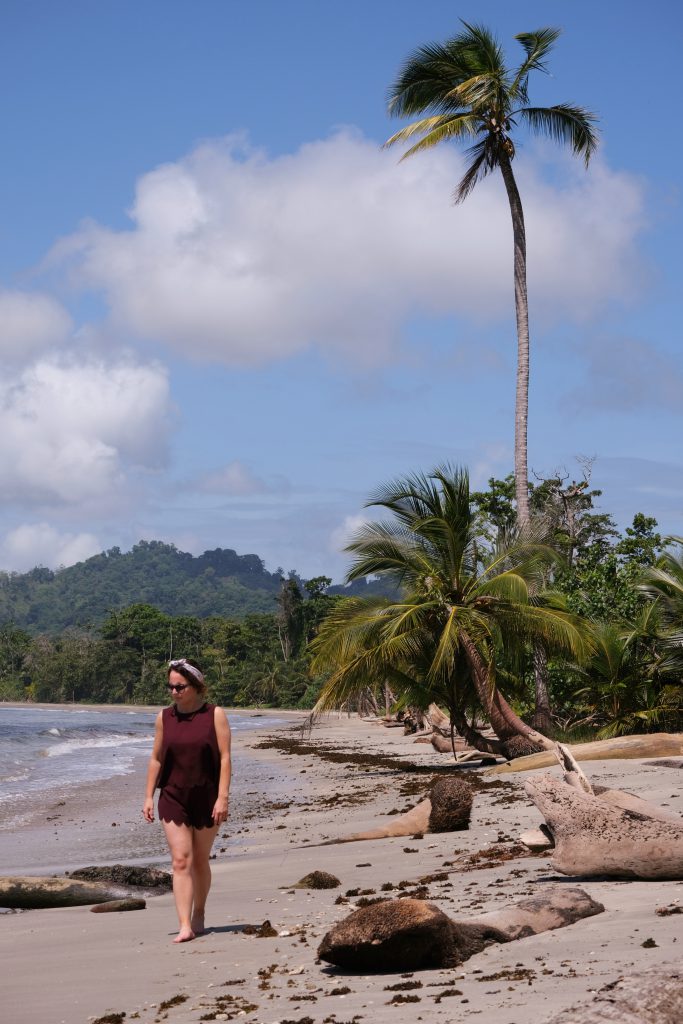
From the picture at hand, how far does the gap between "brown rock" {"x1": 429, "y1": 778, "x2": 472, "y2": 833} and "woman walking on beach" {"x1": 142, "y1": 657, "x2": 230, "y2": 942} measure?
4.21m

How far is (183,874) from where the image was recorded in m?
6.45

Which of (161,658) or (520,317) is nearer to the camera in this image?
(520,317)

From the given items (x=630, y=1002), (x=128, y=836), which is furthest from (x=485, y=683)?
(x=630, y=1002)

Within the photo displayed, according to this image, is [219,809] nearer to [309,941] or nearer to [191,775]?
[191,775]

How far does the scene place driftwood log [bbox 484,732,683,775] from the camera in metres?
16.6

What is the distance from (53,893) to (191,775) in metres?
2.49

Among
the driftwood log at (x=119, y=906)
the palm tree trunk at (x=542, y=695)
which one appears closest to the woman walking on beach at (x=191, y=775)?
the driftwood log at (x=119, y=906)

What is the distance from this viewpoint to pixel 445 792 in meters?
10.4

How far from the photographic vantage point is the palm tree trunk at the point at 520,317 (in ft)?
74.0

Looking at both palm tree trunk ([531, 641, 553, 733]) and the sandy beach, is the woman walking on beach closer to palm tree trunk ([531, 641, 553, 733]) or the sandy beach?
the sandy beach

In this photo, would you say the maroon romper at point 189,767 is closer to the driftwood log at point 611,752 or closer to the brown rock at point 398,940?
the brown rock at point 398,940

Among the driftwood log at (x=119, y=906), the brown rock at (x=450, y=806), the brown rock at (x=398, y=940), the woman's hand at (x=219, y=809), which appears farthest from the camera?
the brown rock at (x=450, y=806)

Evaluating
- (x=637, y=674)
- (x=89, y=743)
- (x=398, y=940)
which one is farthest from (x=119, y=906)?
(x=89, y=743)

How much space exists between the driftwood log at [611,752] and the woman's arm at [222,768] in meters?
10.6
